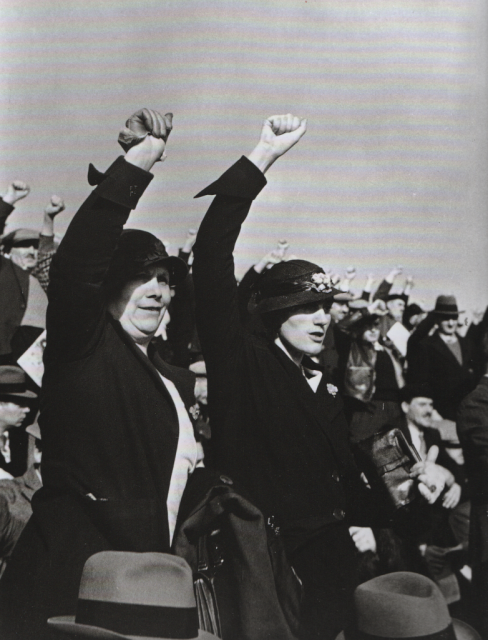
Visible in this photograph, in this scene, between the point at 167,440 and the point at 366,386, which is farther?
the point at 366,386

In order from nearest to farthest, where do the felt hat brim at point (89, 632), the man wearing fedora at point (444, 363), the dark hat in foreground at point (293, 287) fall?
1. the felt hat brim at point (89, 632)
2. the dark hat in foreground at point (293, 287)
3. the man wearing fedora at point (444, 363)

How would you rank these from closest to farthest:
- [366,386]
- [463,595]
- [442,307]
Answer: [463,595], [366,386], [442,307]

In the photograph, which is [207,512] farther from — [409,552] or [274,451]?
[409,552]

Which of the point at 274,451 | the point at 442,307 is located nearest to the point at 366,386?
the point at 442,307

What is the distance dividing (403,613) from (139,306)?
1417mm

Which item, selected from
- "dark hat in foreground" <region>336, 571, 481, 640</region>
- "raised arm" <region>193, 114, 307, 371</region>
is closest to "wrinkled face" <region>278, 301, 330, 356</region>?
"raised arm" <region>193, 114, 307, 371</region>

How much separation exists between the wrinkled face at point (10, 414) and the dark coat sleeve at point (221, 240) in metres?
1.81

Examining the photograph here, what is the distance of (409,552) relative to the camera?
17.6ft

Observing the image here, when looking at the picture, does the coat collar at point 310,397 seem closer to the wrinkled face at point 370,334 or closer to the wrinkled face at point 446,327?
the wrinkled face at point 370,334

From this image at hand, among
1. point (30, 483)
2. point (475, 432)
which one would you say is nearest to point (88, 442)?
point (30, 483)

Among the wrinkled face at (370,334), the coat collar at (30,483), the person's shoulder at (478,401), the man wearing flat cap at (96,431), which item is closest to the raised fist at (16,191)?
the coat collar at (30,483)

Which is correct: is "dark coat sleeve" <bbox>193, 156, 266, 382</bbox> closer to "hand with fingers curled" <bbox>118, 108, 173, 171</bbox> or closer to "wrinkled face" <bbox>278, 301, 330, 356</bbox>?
"hand with fingers curled" <bbox>118, 108, 173, 171</bbox>

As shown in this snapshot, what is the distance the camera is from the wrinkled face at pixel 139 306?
10.3 ft

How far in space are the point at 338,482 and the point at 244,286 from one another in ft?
7.54
